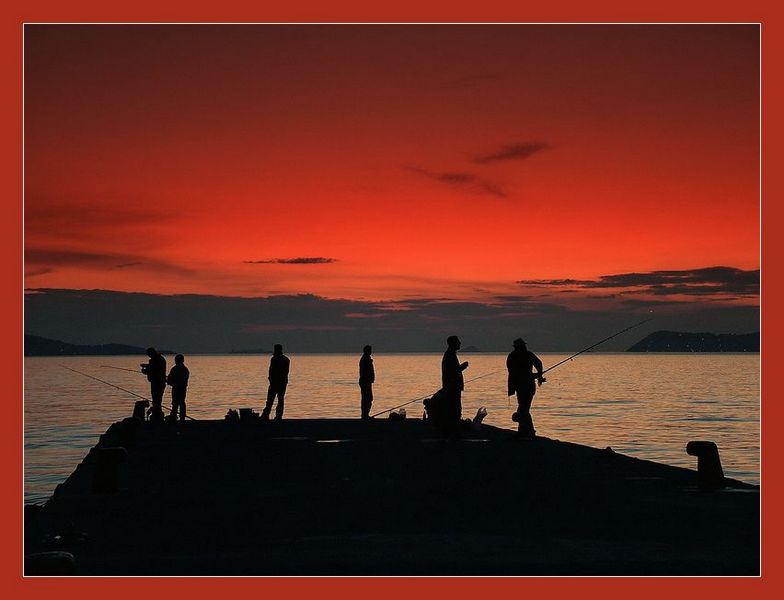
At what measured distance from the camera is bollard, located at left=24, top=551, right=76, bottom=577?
9.15 metres

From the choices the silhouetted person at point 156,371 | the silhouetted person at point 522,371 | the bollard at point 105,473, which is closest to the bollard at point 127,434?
the silhouetted person at point 156,371

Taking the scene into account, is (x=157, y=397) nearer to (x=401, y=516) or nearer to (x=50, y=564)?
(x=401, y=516)

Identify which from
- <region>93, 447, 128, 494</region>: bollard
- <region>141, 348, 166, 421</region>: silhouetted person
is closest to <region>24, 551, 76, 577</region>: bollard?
<region>93, 447, 128, 494</region>: bollard

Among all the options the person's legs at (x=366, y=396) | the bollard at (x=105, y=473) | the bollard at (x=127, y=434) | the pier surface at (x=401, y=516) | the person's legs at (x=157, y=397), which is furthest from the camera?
the person's legs at (x=366, y=396)

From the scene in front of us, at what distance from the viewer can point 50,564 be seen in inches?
363

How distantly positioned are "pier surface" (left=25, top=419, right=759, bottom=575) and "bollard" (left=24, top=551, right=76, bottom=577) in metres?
0.36

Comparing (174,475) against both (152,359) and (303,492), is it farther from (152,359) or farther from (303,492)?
(152,359)

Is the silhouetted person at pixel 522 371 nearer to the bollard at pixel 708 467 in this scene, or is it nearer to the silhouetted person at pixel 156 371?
the bollard at pixel 708 467

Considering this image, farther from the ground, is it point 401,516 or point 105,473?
point 105,473

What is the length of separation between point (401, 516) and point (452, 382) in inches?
379

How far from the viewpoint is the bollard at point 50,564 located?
915cm

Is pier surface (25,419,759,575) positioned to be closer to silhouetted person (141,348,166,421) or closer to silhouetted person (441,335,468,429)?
silhouetted person (441,335,468,429)

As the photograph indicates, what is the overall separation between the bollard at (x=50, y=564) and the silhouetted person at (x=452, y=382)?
12.5 meters

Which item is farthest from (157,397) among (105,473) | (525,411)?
(105,473)
